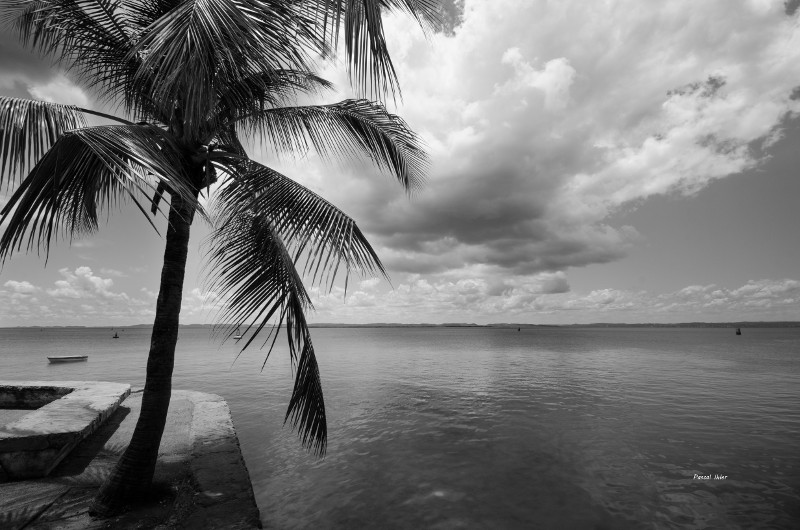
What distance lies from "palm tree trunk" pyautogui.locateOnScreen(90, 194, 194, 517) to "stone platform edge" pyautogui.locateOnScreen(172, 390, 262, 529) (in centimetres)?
84

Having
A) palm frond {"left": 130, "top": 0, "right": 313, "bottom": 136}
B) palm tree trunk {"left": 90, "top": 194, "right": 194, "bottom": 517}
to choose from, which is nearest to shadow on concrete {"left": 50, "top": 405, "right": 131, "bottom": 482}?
palm tree trunk {"left": 90, "top": 194, "right": 194, "bottom": 517}

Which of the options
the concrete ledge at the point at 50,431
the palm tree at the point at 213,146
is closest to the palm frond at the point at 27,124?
the palm tree at the point at 213,146

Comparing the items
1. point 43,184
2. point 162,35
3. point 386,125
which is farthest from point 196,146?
point 386,125

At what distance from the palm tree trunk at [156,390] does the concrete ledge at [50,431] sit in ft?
5.39

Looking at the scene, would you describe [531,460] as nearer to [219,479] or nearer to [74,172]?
[219,479]

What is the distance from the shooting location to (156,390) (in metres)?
4.83

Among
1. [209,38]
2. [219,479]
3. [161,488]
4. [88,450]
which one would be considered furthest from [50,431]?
[209,38]

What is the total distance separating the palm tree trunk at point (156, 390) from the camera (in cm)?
461

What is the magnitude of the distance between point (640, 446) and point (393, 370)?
62.3 ft

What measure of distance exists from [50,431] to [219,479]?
104 inches

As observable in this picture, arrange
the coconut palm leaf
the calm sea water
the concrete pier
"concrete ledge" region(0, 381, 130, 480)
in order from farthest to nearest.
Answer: the calm sea water < "concrete ledge" region(0, 381, 130, 480) < the concrete pier < the coconut palm leaf

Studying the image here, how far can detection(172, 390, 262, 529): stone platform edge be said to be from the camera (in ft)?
15.0

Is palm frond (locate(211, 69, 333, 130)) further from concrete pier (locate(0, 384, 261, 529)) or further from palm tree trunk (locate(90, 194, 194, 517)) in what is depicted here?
concrete pier (locate(0, 384, 261, 529))

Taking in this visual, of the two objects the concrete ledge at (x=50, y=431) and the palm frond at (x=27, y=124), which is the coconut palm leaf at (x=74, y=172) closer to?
the palm frond at (x=27, y=124)
